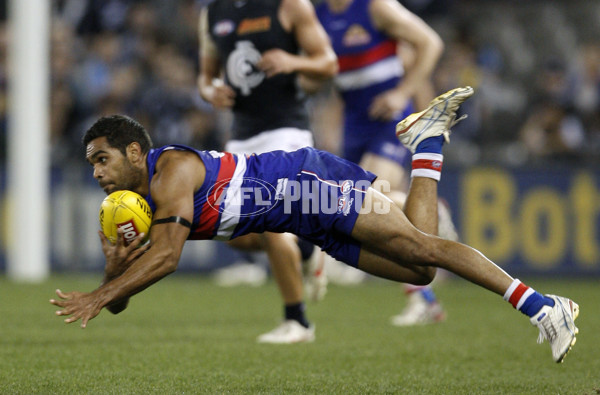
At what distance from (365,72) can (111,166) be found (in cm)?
362

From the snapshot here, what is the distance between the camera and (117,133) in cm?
515

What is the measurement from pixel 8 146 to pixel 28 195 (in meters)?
1.42

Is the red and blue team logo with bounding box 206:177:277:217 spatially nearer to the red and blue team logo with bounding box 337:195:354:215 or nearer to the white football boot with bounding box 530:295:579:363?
the red and blue team logo with bounding box 337:195:354:215

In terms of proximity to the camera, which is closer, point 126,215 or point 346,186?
point 126,215

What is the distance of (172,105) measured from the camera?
14.4 meters

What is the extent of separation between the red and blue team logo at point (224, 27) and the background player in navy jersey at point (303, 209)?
2.08 m

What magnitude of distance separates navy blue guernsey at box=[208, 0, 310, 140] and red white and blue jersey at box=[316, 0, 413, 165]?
104cm

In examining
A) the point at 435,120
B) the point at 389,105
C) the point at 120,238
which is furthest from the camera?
the point at 389,105

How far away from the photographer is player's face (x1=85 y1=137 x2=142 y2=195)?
5.11 metres

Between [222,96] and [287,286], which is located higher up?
[222,96]

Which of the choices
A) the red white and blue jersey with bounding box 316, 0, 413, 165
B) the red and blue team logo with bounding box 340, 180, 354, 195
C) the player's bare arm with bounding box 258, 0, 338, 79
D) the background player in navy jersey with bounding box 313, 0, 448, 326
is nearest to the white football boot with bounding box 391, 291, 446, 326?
the background player in navy jersey with bounding box 313, 0, 448, 326

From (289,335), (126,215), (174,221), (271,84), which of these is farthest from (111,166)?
(271,84)

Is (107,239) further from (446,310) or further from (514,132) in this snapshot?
(514,132)

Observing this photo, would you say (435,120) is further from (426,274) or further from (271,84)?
(271,84)
